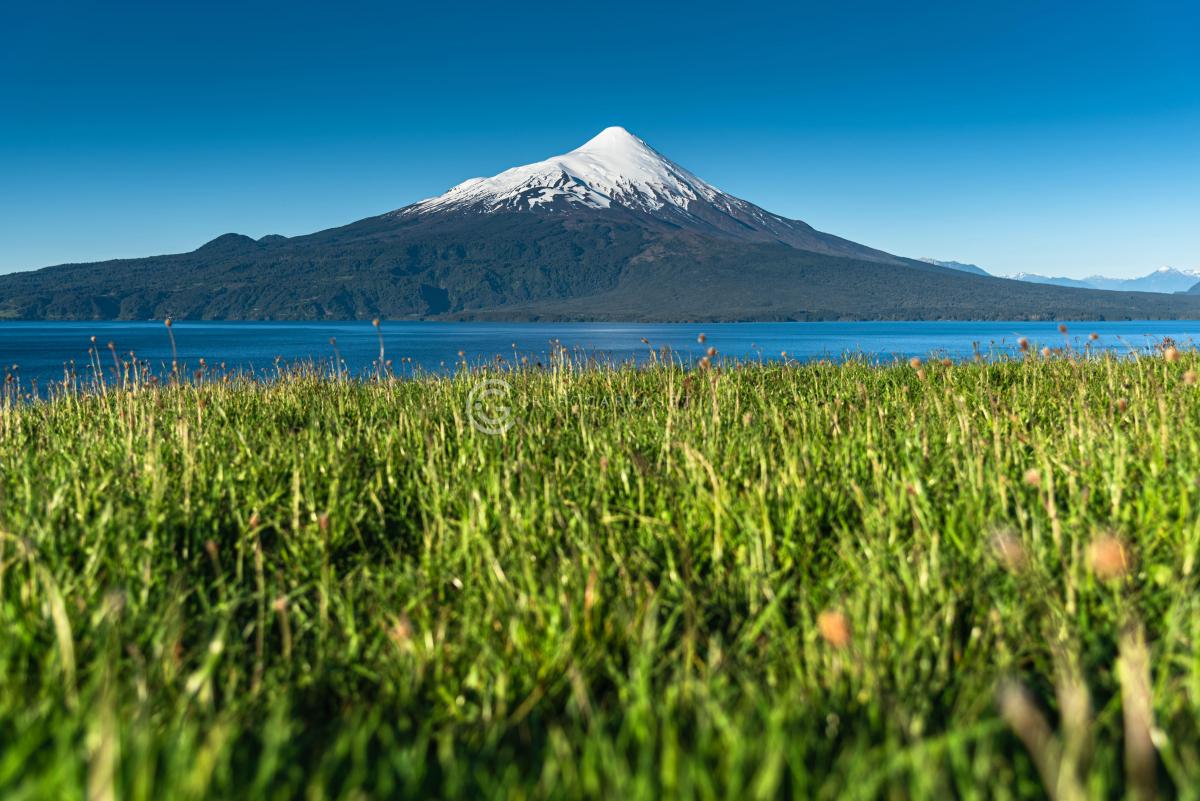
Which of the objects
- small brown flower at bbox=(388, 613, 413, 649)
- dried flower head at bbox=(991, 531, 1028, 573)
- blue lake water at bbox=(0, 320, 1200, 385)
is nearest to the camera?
small brown flower at bbox=(388, 613, 413, 649)

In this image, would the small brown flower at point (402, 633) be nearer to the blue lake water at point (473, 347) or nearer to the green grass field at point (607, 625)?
the green grass field at point (607, 625)

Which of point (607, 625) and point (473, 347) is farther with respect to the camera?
point (473, 347)

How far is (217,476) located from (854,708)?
3.18 metres

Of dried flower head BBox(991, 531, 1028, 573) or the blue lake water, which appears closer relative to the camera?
dried flower head BBox(991, 531, 1028, 573)

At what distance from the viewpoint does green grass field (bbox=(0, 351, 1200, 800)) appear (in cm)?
158

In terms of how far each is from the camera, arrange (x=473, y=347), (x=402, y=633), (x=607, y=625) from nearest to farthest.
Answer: (x=402, y=633) < (x=607, y=625) < (x=473, y=347)

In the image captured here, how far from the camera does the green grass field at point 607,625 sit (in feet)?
5.18

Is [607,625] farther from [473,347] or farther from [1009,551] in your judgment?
[473,347]

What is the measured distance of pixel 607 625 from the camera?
2.43 m

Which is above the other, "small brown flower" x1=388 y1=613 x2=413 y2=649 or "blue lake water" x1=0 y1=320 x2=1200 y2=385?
"small brown flower" x1=388 y1=613 x2=413 y2=649

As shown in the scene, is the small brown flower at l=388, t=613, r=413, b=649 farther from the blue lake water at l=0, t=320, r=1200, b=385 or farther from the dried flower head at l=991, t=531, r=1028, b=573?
the blue lake water at l=0, t=320, r=1200, b=385

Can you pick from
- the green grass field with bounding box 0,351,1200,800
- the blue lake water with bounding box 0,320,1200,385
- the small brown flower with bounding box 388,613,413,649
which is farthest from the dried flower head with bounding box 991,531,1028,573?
the blue lake water with bounding box 0,320,1200,385

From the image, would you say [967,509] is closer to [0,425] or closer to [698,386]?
[698,386]

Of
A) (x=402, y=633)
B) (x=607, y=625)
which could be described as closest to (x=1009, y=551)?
(x=607, y=625)
